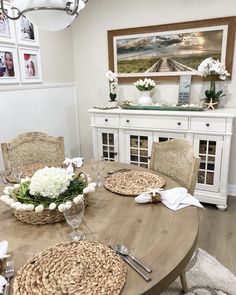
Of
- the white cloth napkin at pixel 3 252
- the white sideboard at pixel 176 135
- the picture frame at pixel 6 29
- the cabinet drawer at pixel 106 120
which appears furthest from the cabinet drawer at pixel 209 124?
the white cloth napkin at pixel 3 252

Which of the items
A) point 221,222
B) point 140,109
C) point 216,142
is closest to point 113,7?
point 140,109

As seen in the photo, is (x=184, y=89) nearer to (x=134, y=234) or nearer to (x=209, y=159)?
(x=209, y=159)

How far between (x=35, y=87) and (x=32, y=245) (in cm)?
231

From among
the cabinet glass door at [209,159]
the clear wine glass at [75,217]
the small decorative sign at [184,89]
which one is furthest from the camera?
the small decorative sign at [184,89]

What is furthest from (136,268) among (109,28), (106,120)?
(109,28)

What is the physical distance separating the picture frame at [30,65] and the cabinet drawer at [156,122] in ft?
3.64

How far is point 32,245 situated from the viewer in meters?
1.02

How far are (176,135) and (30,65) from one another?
180cm

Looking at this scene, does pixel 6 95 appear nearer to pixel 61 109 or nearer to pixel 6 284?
pixel 61 109

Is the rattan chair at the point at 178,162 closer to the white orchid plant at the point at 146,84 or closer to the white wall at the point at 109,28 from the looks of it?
the white orchid plant at the point at 146,84

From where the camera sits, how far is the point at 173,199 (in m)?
1.31

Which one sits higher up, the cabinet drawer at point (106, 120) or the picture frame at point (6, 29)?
the picture frame at point (6, 29)

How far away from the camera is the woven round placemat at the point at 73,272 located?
794mm

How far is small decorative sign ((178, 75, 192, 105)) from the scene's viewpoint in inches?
117
